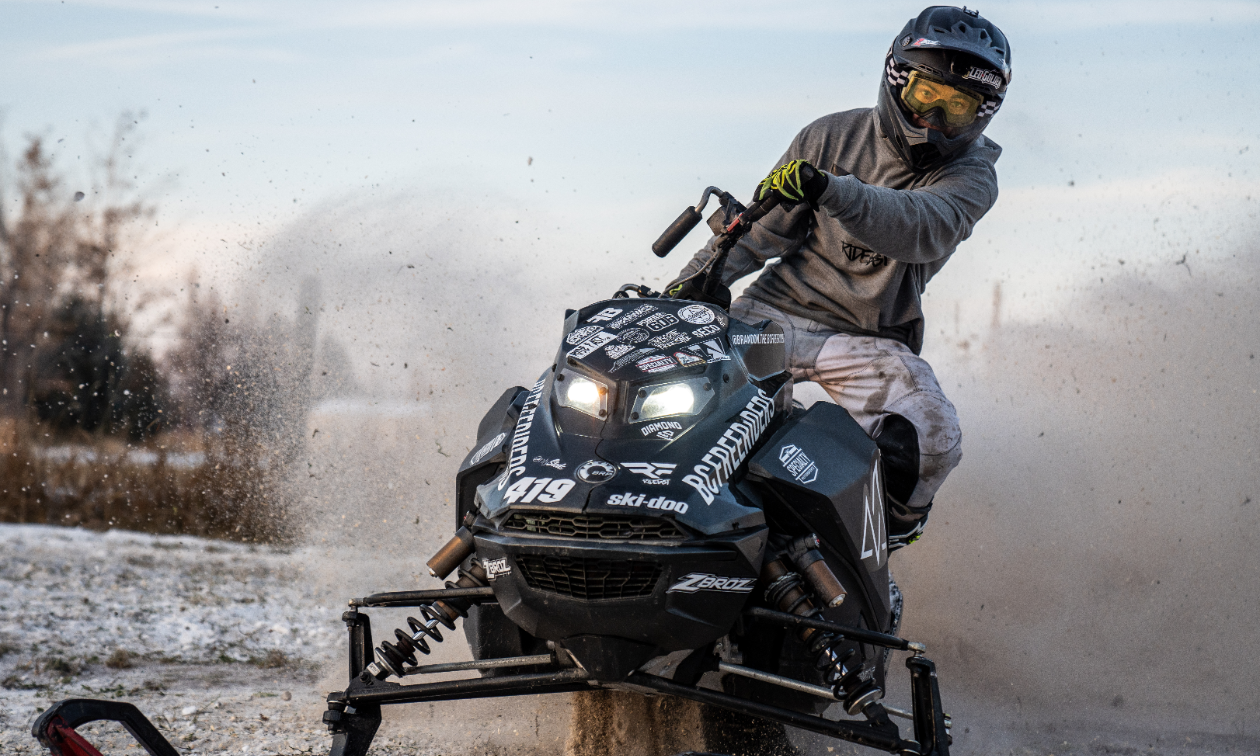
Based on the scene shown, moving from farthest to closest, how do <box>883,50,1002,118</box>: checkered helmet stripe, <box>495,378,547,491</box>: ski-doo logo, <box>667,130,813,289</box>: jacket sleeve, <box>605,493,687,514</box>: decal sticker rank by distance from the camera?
<box>667,130,813,289</box>: jacket sleeve, <box>883,50,1002,118</box>: checkered helmet stripe, <box>495,378,547,491</box>: ski-doo logo, <box>605,493,687,514</box>: decal sticker

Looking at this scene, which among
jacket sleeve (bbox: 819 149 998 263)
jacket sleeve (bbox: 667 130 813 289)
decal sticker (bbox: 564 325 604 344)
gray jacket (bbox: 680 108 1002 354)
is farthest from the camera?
jacket sleeve (bbox: 667 130 813 289)

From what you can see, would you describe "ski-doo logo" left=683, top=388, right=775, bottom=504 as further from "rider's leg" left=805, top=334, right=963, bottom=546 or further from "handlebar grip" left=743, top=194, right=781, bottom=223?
"rider's leg" left=805, top=334, right=963, bottom=546

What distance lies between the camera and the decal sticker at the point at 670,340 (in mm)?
2955

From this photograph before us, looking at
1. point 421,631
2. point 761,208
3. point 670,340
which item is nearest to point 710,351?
point 670,340

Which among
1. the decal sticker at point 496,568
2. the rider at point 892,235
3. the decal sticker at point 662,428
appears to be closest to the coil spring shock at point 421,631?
the decal sticker at point 496,568

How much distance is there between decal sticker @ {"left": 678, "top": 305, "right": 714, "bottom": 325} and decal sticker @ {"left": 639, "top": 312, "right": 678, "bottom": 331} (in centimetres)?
4

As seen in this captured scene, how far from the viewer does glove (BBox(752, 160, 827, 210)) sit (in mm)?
3348

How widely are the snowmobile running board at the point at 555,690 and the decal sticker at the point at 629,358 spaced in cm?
69

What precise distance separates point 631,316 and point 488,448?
1.84 ft

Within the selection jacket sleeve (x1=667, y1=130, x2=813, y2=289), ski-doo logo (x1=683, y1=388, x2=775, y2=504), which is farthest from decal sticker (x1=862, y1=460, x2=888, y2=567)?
jacket sleeve (x1=667, y1=130, x2=813, y2=289)

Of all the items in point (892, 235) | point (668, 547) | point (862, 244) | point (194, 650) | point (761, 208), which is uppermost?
point (761, 208)

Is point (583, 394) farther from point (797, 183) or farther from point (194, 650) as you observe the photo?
point (194, 650)

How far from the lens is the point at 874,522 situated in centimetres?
309

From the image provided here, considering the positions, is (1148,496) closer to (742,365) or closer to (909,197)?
(909,197)
